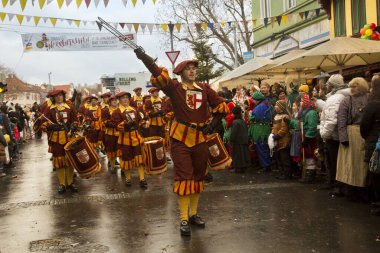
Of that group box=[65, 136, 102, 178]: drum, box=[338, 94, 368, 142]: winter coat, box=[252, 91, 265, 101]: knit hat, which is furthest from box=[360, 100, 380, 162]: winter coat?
box=[65, 136, 102, 178]: drum

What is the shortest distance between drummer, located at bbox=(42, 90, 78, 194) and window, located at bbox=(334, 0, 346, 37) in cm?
1130

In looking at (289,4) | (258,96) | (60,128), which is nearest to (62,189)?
(60,128)

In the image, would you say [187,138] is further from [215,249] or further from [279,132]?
[279,132]

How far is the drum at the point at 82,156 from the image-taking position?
9.22m

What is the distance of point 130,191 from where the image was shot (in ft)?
31.6

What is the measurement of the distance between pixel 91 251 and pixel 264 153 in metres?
6.19

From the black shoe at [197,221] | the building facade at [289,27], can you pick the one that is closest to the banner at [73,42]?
the building facade at [289,27]

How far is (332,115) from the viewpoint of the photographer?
26.0ft

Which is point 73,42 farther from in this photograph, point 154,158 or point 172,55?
point 154,158

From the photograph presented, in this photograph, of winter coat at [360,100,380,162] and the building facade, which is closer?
winter coat at [360,100,380,162]

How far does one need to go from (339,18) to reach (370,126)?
12127 mm

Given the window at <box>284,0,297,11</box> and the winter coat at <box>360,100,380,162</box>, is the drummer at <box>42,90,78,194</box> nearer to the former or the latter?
the winter coat at <box>360,100,380,162</box>

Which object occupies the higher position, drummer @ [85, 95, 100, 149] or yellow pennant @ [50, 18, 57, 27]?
yellow pennant @ [50, 18, 57, 27]

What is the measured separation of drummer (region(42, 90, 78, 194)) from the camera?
31.9 ft
